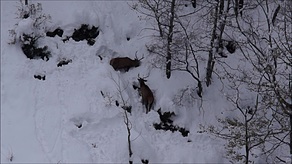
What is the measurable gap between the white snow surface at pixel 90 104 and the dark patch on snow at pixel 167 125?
0.62 ft

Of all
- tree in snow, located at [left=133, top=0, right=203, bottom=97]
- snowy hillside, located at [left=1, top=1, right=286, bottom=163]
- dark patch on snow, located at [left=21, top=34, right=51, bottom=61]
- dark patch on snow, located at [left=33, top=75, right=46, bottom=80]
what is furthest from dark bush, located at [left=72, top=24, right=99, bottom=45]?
dark patch on snow, located at [left=33, top=75, right=46, bottom=80]

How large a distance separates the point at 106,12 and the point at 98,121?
5.60 meters

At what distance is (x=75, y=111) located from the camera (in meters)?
16.0

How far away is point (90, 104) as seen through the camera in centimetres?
1634

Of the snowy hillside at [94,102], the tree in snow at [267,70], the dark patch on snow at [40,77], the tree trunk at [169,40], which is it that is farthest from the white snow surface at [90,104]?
the tree in snow at [267,70]

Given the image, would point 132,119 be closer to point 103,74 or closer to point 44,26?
point 103,74

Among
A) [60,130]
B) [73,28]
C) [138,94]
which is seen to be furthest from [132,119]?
[73,28]

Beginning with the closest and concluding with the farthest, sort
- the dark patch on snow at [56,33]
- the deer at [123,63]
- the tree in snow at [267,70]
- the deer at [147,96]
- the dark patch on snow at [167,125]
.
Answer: the tree in snow at [267,70] < the dark patch on snow at [167,125] < the deer at [147,96] < the deer at [123,63] < the dark patch on snow at [56,33]

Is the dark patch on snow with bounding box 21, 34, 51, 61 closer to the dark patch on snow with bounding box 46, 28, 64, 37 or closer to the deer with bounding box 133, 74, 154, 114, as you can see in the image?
the dark patch on snow with bounding box 46, 28, 64, 37

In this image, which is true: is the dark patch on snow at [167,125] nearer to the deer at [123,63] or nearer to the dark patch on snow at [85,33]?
the deer at [123,63]

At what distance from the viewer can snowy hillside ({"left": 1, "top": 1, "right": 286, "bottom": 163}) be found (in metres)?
15.1

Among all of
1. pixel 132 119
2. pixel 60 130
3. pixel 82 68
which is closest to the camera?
pixel 60 130

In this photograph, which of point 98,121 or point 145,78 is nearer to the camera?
point 98,121

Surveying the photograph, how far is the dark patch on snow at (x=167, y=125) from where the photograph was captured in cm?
1629
